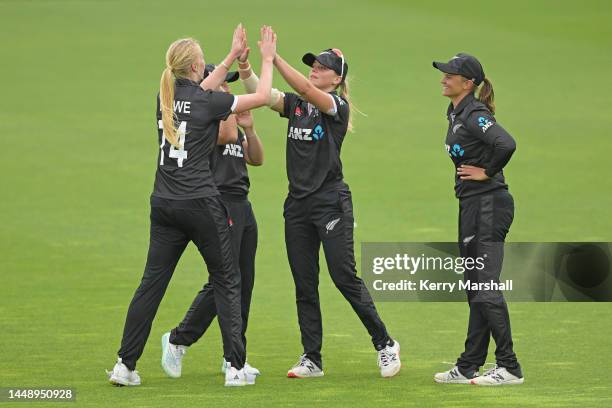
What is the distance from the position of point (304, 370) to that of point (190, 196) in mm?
1487

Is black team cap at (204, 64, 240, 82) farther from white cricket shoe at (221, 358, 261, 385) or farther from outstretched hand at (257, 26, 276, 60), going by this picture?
white cricket shoe at (221, 358, 261, 385)

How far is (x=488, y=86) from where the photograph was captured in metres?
8.96

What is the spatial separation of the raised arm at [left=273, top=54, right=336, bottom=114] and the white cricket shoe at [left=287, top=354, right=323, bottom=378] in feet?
5.42

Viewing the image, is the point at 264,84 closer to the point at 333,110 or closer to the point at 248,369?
the point at 333,110

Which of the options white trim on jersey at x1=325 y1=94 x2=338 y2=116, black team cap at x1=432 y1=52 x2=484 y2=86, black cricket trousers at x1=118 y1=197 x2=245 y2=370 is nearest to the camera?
black cricket trousers at x1=118 y1=197 x2=245 y2=370

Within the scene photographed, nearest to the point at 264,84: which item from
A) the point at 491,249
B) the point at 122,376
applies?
the point at 491,249

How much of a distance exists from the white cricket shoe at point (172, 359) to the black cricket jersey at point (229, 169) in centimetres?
108

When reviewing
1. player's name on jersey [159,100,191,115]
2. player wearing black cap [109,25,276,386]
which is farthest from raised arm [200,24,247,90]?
player's name on jersey [159,100,191,115]

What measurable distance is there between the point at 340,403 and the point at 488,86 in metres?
2.34

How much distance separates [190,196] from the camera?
8422mm

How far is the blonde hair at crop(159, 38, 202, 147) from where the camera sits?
8.38m

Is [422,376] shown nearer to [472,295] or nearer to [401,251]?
[472,295]

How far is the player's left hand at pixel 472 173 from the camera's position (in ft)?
28.5

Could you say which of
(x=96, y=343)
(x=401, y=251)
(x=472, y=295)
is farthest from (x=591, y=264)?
(x=96, y=343)
